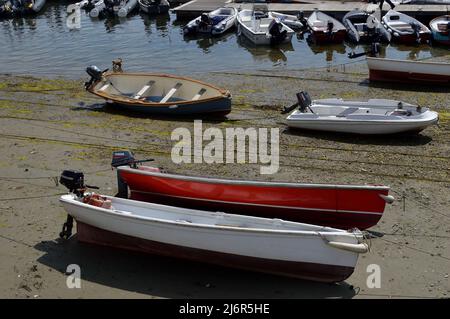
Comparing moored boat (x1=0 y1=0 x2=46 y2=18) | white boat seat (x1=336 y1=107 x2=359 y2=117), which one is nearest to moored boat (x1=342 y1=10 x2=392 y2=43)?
white boat seat (x1=336 y1=107 x2=359 y2=117)

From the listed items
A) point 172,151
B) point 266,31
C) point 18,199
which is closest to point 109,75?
point 172,151

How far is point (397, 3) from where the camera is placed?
31.3 metres

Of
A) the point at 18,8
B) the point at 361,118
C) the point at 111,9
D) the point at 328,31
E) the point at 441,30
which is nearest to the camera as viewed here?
the point at 361,118

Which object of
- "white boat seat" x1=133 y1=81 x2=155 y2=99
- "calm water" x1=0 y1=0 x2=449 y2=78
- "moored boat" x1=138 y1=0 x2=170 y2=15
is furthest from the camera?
"moored boat" x1=138 y1=0 x2=170 y2=15

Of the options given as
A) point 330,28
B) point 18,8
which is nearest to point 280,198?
point 330,28

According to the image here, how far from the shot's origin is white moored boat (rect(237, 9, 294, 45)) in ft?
87.5

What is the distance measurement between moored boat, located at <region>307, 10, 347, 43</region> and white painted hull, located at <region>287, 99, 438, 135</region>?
1089 centimetres

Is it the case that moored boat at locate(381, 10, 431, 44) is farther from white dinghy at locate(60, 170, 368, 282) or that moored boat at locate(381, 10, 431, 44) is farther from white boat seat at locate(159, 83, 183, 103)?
white dinghy at locate(60, 170, 368, 282)

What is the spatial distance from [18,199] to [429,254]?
8423 mm

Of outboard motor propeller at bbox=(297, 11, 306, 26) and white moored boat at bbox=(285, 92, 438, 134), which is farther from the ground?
outboard motor propeller at bbox=(297, 11, 306, 26)

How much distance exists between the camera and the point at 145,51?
27812 millimetres

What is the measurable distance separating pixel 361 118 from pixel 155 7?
22.6m

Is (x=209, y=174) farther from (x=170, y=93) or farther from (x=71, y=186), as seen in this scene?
(x=170, y=93)
